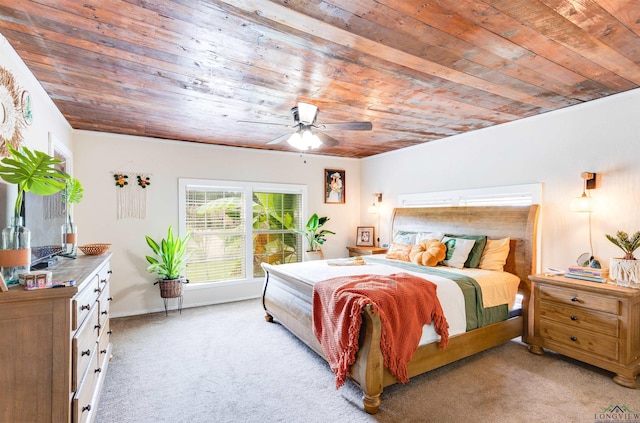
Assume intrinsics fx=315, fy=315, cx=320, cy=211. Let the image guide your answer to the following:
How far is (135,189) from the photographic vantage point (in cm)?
443

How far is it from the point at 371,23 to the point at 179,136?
347 centimetres

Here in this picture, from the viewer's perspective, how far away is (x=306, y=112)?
2924 mm

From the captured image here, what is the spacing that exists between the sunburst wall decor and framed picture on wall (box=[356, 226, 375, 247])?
4.92 meters

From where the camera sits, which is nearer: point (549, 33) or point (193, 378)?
point (549, 33)

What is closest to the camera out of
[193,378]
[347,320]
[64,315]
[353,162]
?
[64,315]

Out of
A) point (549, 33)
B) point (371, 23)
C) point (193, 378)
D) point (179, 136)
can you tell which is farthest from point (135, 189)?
point (549, 33)

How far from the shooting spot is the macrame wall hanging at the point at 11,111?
191 cm

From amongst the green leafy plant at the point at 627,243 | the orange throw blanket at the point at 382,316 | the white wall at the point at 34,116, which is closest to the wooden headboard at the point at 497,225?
the green leafy plant at the point at 627,243

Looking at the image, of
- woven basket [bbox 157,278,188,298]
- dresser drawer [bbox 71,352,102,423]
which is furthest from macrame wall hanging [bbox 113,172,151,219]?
dresser drawer [bbox 71,352,102,423]

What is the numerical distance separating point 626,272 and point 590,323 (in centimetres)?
52

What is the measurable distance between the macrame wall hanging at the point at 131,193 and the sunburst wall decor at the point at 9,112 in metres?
2.21

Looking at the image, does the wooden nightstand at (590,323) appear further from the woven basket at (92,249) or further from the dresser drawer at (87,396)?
the woven basket at (92,249)

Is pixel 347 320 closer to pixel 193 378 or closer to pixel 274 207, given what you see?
pixel 193 378

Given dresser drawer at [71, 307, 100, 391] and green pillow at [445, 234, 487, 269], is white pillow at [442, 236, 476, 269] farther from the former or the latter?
dresser drawer at [71, 307, 100, 391]
